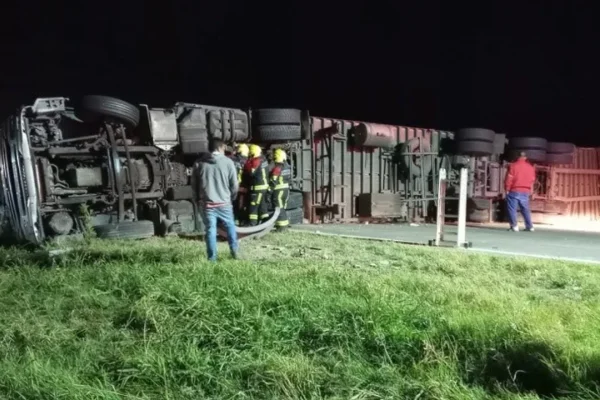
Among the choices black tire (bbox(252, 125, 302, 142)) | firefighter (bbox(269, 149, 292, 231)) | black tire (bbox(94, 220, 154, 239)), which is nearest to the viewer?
black tire (bbox(94, 220, 154, 239))

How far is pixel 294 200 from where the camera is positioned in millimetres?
9891

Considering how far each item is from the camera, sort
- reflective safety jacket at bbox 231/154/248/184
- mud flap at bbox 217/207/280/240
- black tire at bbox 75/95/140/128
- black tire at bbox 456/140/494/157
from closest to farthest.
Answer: black tire at bbox 75/95/140/128
mud flap at bbox 217/207/280/240
reflective safety jacket at bbox 231/154/248/184
black tire at bbox 456/140/494/157

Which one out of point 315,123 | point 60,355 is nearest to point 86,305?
point 60,355

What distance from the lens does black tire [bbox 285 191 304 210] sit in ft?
32.1

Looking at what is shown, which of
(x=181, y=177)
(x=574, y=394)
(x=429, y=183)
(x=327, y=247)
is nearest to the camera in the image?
(x=574, y=394)

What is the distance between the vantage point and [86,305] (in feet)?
13.3

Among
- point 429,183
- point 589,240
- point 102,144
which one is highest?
point 102,144

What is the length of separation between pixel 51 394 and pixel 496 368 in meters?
2.35

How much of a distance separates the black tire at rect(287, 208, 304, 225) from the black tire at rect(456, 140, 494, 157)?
4.90m

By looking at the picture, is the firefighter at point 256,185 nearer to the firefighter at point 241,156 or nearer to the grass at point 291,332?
the firefighter at point 241,156

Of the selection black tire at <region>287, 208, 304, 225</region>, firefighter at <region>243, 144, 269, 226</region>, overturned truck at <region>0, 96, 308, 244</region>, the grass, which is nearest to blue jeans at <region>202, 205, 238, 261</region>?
the grass

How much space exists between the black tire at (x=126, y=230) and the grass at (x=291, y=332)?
177 cm

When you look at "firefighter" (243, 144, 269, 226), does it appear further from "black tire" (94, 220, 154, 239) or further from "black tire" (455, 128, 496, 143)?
"black tire" (455, 128, 496, 143)

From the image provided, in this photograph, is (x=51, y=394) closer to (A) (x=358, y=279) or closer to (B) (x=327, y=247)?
(A) (x=358, y=279)
